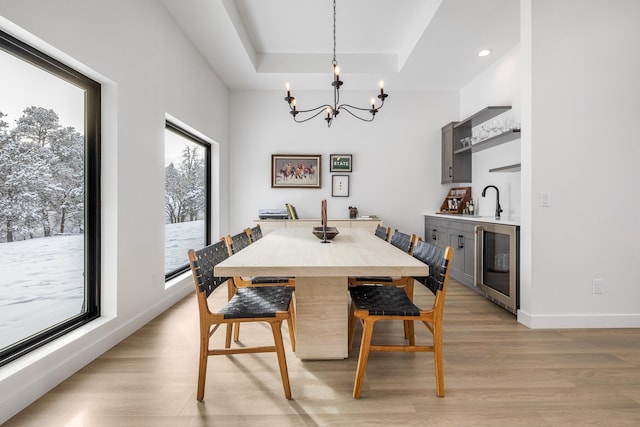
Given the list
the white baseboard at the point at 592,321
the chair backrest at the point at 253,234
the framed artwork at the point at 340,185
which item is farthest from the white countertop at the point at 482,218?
the chair backrest at the point at 253,234

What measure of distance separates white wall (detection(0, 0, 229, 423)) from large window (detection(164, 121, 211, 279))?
12.8 inches

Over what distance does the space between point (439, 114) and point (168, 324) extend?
464cm

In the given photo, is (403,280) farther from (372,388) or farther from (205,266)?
(205,266)

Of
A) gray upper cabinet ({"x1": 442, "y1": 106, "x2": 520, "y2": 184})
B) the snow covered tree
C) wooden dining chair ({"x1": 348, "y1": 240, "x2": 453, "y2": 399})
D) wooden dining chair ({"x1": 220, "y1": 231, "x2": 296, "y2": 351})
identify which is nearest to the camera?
wooden dining chair ({"x1": 348, "y1": 240, "x2": 453, "y2": 399})

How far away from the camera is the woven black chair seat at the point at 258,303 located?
166cm

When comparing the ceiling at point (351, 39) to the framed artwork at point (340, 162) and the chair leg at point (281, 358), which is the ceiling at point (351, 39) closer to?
the framed artwork at point (340, 162)

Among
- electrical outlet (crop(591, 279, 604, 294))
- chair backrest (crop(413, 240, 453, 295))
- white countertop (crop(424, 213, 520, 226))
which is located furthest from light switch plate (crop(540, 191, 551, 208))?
chair backrest (crop(413, 240, 453, 295))

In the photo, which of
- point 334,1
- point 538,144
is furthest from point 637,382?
point 334,1

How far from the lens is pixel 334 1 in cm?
318

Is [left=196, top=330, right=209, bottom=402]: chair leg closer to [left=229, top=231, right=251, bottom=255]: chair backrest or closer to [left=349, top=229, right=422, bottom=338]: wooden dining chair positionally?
[left=229, top=231, right=251, bottom=255]: chair backrest

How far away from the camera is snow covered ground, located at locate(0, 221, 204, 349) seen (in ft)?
5.49

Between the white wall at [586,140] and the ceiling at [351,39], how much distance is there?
2.23 ft

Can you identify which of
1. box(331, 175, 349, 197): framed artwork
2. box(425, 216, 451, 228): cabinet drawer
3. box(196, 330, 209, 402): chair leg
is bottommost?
box(196, 330, 209, 402): chair leg

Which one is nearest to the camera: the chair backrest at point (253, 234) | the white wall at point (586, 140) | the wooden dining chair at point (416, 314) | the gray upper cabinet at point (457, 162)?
the wooden dining chair at point (416, 314)
